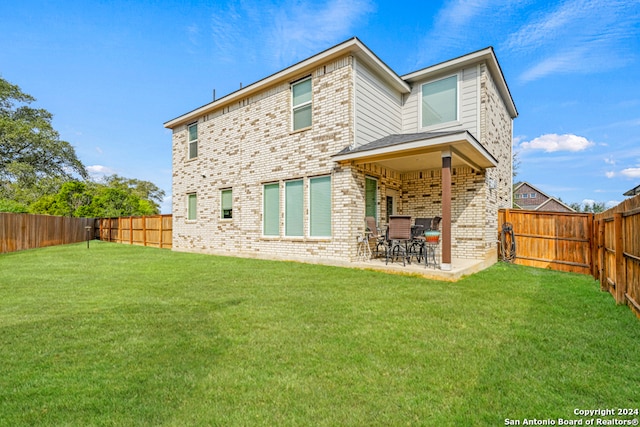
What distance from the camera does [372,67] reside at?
8586 mm

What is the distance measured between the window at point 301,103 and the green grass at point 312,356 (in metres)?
5.41

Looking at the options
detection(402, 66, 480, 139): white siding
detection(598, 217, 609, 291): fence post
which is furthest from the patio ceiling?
detection(598, 217, 609, 291): fence post

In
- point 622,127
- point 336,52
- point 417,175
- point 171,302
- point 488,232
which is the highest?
point 622,127

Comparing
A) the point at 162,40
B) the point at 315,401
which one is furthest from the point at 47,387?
the point at 162,40

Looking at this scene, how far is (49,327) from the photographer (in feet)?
11.9

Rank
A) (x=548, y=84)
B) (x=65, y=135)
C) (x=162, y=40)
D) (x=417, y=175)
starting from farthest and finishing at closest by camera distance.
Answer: (x=65, y=135) → (x=548, y=84) → (x=162, y=40) → (x=417, y=175)

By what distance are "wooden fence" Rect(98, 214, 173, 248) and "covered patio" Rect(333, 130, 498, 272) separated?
11004 mm

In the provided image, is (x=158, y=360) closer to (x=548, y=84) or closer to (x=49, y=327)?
(x=49, y=327)

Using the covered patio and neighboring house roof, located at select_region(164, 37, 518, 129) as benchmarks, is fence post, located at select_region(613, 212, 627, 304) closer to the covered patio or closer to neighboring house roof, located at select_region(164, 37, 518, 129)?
the covered patio

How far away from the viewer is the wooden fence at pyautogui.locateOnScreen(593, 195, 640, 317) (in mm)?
4051

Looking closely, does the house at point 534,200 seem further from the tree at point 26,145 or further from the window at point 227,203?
the tree at point 26,145

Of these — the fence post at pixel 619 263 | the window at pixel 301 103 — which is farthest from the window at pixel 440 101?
the fence post at pixel 619 263

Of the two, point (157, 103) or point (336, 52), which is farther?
point (157, 103)

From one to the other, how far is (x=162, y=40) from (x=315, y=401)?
43.1ft
